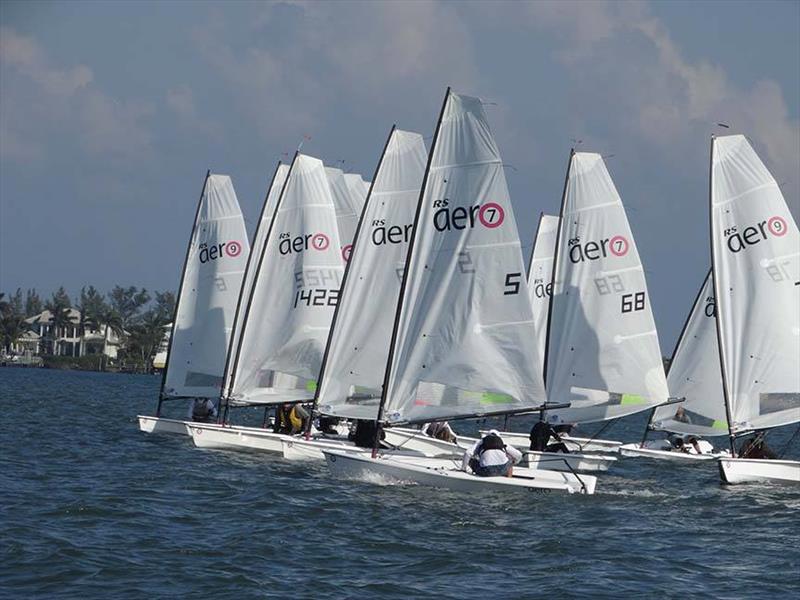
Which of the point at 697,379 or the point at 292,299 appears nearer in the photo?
the point at 292,299

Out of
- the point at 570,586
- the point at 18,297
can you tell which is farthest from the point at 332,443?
the point at 18,297

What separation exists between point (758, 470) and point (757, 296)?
156 inches

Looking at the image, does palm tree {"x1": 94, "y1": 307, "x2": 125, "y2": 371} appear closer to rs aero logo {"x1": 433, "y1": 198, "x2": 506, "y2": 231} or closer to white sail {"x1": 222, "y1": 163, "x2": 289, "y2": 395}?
white sail {"x1": 222, "y1": 163, "x2": 289, "y2": 395}

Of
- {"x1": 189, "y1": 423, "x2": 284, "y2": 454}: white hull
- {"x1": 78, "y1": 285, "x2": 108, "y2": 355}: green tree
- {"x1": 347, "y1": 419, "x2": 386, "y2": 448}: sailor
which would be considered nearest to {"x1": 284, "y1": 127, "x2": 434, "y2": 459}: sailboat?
{"x1": 347, "y1": 419, "x2": 386, "y2": 448}: sailor

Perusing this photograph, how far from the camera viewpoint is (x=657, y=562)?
17.9m

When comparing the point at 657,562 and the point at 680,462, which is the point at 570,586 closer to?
the point at 657,562

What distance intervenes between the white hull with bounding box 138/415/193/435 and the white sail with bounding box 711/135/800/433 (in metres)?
12.8

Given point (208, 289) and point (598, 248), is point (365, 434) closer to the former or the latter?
point (598, 248)

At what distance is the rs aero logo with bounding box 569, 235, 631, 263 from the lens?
109ft

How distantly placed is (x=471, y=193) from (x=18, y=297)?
174 metres

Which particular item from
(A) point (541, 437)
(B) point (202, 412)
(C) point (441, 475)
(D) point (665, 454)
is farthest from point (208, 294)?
(C) point (441, 475)

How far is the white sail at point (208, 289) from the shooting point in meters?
35.8

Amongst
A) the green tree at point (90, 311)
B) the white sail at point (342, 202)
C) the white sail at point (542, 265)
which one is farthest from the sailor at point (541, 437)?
the green tree at point (90, 311)

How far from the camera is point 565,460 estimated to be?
26.1 metres
